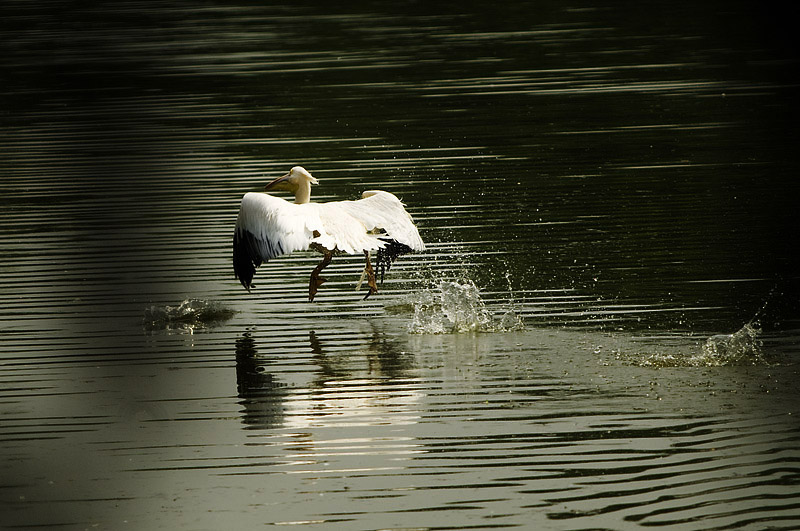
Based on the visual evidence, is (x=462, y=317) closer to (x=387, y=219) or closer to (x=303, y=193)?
(x=387, y=219)

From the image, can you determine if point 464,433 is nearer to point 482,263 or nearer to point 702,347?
point 702,347

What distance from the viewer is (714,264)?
36.2 feet

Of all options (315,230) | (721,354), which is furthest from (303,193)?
(721,354)

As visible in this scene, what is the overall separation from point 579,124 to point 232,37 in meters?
15.8

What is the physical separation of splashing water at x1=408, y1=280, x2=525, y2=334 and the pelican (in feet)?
2.21

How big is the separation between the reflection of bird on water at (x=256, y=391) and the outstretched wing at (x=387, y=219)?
1.52m

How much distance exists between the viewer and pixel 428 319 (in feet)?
32.6

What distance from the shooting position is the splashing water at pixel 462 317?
31.5 ft

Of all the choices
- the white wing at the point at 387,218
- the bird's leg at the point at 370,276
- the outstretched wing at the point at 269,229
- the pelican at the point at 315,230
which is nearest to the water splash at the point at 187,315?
the pelican at the point at 315,230

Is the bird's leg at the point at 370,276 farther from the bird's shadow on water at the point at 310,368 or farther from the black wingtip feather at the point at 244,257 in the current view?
the black wingtip feather at the point at 244,257

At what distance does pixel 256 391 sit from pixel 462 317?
191 cm

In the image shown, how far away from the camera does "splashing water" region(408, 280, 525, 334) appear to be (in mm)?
9602

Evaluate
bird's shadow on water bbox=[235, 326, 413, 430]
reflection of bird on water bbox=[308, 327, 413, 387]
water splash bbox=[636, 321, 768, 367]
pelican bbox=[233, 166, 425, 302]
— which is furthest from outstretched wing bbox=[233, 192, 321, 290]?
water splash bbox=[636, 321, 768, 367]

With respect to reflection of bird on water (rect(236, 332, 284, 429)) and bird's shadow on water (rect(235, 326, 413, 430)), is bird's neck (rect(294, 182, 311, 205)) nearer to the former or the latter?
bird's shadow on water (rect(235, 326, 413, 430))
